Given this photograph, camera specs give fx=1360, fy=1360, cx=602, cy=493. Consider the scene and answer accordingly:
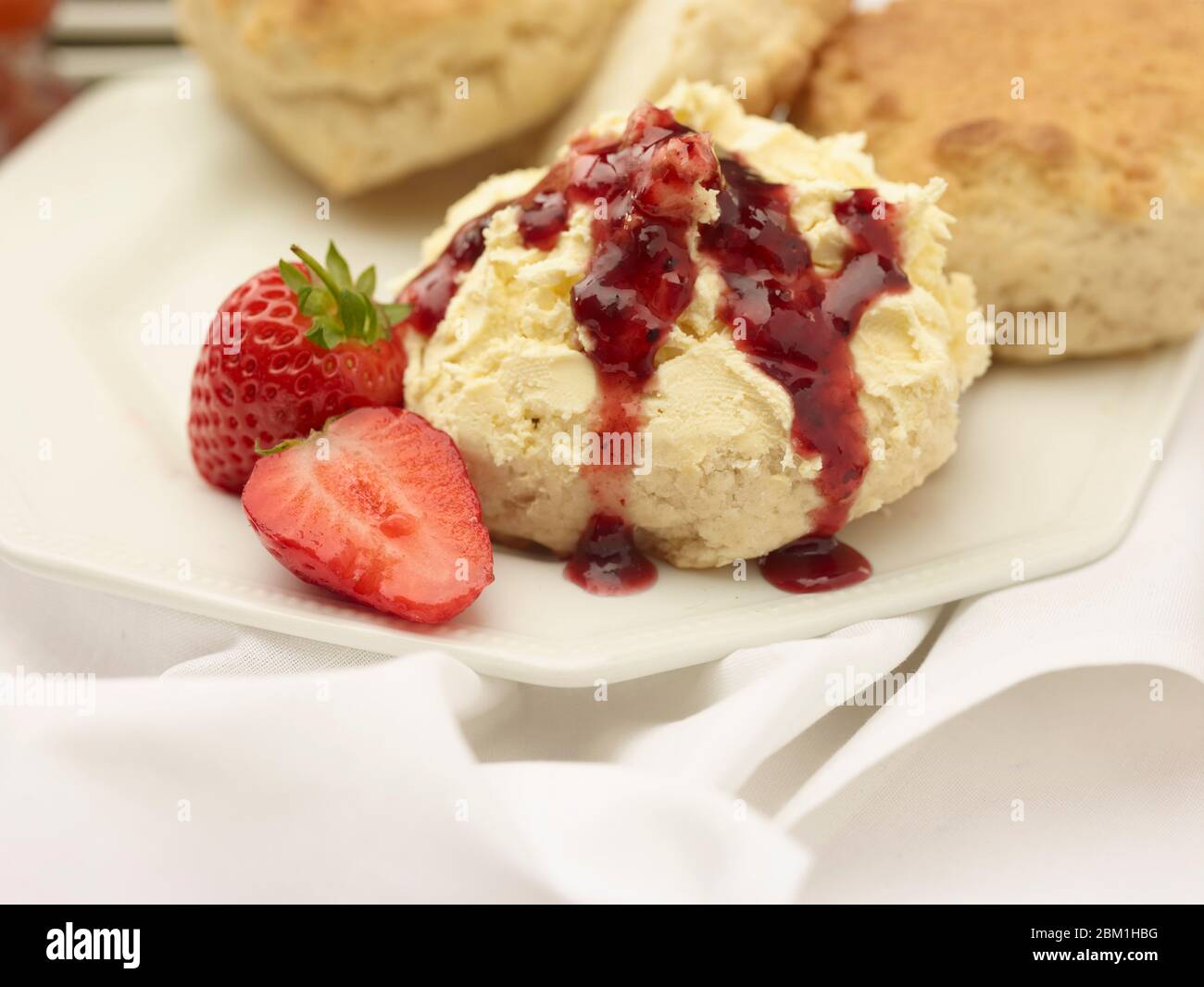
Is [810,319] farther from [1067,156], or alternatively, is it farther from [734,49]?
[734,49]

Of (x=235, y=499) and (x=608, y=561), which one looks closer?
(x=608, y=561)

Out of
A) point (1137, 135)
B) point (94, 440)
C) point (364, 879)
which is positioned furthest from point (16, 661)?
point (1137, 135)

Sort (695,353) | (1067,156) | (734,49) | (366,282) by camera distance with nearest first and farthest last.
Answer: (695,353), (366,282), (1067,156), (734,49)

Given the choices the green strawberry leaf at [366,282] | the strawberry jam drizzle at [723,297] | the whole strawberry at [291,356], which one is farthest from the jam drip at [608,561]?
the green strawberry leaf at [366,282]

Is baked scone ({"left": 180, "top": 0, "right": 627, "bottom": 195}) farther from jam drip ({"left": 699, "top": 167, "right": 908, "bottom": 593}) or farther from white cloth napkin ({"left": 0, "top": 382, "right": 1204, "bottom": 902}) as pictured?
white cloth napkin ({"left": 0, "top": 382, "right": 1204, "bottom": 902})

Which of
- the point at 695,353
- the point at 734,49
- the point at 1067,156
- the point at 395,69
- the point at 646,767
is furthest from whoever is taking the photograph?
the point at 395,69

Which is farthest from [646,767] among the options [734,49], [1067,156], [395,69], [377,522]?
[395,69]

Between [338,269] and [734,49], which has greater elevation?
[734,49]

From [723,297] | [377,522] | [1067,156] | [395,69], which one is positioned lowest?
[377,522]

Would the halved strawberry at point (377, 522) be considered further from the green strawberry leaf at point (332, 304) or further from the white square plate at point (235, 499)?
the green strawberry leaf at point (332, 304)
